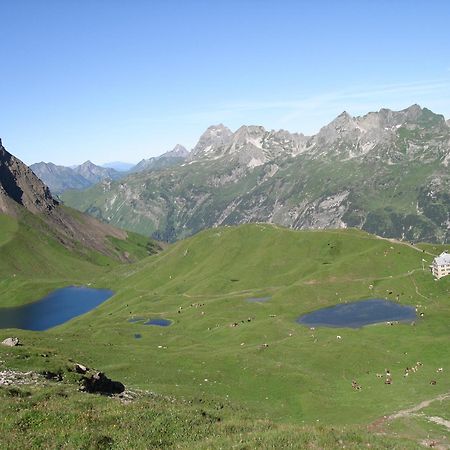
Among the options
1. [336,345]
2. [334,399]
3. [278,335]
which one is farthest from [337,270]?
[334,399]

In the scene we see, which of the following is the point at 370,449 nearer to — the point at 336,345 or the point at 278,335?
the point at 336,345

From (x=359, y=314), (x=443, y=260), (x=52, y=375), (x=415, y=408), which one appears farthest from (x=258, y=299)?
(x=52, y=375)

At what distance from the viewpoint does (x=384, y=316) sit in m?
134

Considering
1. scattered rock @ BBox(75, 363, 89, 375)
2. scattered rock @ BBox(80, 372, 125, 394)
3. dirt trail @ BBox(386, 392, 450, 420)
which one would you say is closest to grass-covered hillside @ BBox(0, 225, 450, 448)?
dirt trail @ BBox(386, 392, 450, 420)

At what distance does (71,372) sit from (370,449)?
33929 millimetres

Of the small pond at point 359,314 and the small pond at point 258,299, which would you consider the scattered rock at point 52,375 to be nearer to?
the small pond at point 359,314

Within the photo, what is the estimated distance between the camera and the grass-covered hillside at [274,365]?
34.6m

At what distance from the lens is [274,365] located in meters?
82.6

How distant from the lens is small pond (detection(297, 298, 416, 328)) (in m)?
131

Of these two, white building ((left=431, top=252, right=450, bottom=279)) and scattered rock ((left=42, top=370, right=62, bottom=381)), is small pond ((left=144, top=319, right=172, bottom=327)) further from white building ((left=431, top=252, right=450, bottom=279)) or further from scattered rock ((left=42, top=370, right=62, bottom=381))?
Result: scattered rock ((left=42, top=370, right=62, bottom=381))

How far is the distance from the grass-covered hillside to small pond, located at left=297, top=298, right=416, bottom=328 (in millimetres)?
4051

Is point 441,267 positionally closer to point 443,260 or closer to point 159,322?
point 443,260

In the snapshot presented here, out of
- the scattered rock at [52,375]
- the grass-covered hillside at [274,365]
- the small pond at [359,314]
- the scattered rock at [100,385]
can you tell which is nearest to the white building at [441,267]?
the grass-covered hillside at [274,365]

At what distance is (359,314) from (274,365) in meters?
63.1
